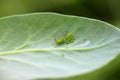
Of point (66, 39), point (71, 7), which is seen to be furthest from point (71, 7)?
point (66, 39)

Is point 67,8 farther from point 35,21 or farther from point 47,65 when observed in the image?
point 47,65

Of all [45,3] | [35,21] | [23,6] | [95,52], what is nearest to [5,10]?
[23,6]

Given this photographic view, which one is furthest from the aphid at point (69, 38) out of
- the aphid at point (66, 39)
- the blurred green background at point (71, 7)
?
the blurred green background at point (71, 7)

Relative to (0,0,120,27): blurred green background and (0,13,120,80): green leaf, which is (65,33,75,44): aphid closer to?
(0,13,120,80): green leaf

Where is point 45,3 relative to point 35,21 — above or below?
above

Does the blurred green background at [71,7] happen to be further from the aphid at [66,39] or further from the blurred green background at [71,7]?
the aphid at [66,39]

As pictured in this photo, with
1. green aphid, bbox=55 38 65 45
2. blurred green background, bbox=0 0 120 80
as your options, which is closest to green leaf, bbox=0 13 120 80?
green aphid, bbox=55 38 65 45
